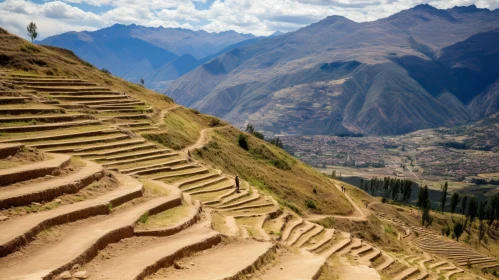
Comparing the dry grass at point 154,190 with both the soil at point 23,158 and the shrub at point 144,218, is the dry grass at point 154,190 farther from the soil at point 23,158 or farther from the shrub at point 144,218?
the soil at point 23,158

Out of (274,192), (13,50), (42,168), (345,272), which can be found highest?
(13,50)

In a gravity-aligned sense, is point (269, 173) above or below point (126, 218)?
below

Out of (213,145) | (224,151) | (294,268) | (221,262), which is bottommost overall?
(224,151)

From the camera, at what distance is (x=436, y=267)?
1725 inches

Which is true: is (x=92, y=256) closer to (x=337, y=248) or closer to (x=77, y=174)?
(x=77, y=174)

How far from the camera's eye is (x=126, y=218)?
18.3m

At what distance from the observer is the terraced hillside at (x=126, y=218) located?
47.9 ft

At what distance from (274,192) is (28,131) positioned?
92.1 feet

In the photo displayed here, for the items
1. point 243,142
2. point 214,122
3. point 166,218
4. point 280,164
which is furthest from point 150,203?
point 214,122

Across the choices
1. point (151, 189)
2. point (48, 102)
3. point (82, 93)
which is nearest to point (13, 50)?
point (82, 93)

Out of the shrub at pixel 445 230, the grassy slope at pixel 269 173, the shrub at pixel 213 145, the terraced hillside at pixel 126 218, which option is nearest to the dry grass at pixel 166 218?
the terraced hillside at pixel 126 218

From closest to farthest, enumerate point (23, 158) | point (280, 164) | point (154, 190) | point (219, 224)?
1. point (23, 158)
2. point (219, 224)
3. point (154, 190)
4. point (280, 164)

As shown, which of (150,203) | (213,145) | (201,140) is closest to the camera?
(150,203)

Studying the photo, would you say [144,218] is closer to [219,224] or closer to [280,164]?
[219,224]
